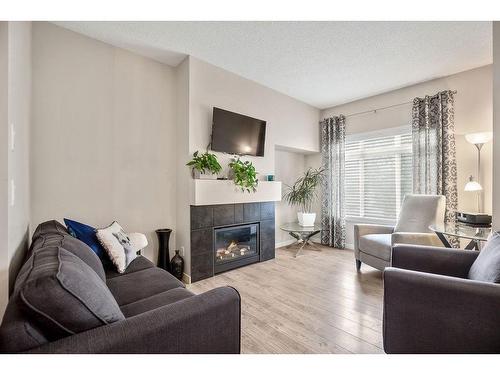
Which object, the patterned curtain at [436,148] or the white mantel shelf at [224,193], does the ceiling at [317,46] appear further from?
the white mantel shelf at [224,193]

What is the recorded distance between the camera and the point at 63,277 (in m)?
0.74

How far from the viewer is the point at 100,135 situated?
93.0 inches

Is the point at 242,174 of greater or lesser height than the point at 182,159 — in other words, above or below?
below

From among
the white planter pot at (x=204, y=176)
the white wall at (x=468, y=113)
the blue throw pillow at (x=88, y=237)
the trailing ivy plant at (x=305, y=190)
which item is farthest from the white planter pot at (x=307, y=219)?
the blue throw pillow at (x=88, y=237)

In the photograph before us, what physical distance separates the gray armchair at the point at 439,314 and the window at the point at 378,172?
280 cm

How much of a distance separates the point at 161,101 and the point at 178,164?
77 centimetres

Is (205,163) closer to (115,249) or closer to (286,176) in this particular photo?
(115,249)

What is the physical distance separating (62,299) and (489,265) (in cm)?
194

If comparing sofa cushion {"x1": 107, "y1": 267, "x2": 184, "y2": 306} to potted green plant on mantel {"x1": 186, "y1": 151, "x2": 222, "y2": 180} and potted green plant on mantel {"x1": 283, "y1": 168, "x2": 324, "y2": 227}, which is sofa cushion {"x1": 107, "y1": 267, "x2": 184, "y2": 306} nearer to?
potted green plant on mantel {"x1": 186, "y1": 151, "x2": 222, "y2": 180}

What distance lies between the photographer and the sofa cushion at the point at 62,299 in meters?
0.68

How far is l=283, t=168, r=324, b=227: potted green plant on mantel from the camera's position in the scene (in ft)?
13.0

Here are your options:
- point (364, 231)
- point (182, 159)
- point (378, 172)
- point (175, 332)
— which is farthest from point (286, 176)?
point (175, 332)
